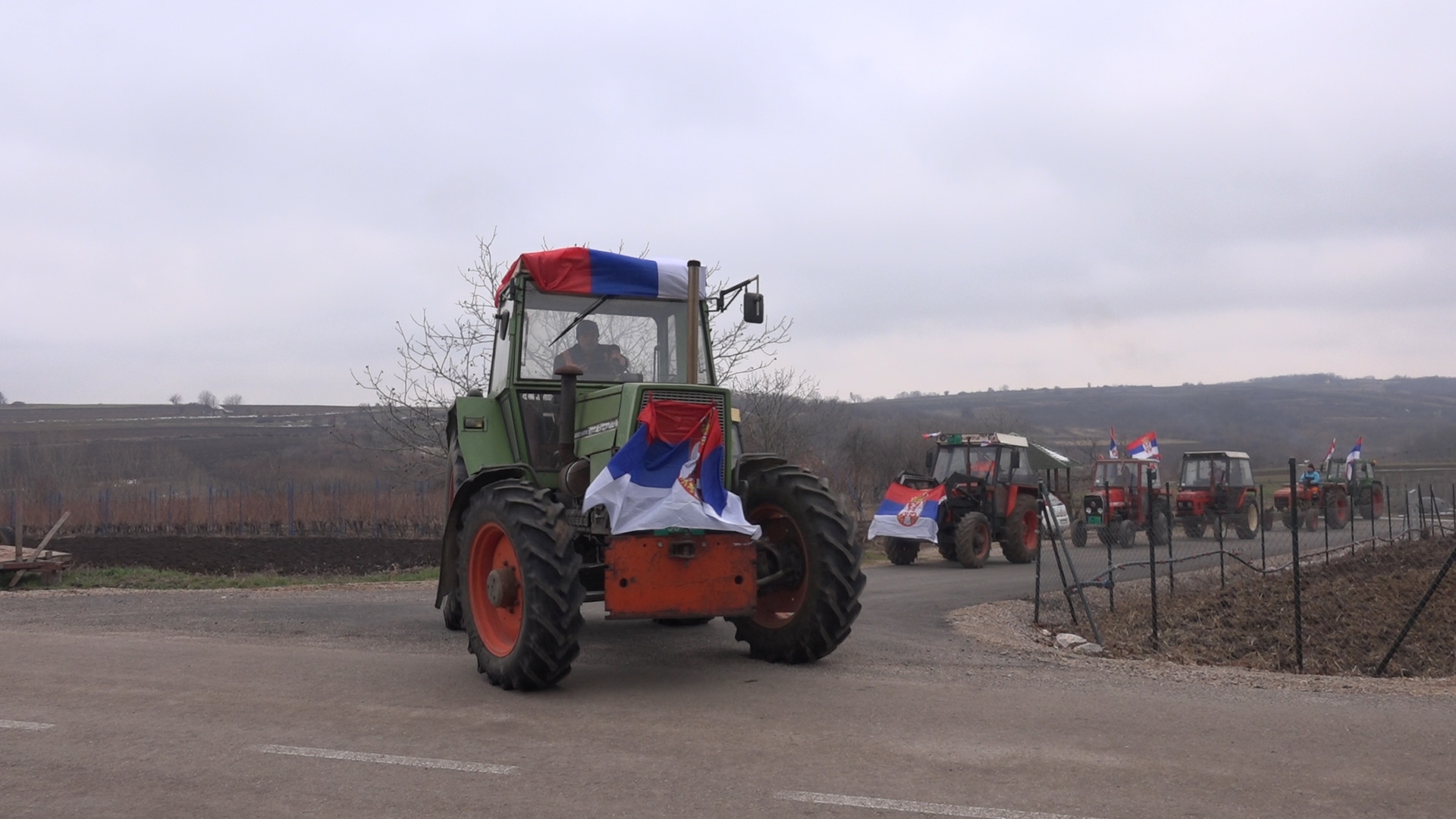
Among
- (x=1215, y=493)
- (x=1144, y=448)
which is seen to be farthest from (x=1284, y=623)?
(x=1215, y=493)

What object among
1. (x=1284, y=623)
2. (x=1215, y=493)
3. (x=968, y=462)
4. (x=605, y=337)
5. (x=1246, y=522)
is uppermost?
(x=605, y=337)

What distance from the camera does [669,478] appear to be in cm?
750

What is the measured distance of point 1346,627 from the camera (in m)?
12.7

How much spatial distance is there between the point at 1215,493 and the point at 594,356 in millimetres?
23498

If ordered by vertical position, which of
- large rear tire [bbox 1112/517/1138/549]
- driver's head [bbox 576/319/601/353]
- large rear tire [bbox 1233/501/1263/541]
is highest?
driver's head [bbox 576/319/601/353]

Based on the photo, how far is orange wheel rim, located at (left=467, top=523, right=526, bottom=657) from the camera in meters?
7.92

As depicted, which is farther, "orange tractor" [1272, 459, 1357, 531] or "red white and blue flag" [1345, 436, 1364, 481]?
"red white and blue flag" [1345, 436, 1364, 481]

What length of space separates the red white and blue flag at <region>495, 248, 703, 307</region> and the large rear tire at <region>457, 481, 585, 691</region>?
170 cm

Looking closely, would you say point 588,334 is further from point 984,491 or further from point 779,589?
point 984,491

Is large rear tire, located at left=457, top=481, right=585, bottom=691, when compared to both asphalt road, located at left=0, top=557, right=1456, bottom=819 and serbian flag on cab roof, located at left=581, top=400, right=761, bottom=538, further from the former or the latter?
serbian flag on cab roof, located at left=581, top=400, right=761, bottom=538

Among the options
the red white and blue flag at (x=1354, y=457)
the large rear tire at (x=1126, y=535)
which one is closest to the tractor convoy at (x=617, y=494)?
the large rear tire at (x=1126, y=535)

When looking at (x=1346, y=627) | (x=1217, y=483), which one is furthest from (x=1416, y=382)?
(x=1346, y=627)

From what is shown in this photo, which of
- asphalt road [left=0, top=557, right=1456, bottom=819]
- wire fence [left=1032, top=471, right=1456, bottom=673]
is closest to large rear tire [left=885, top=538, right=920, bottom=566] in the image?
wire fence [left=1032, top=471, right=1456, bottom=673]

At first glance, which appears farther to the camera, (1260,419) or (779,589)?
(1260,419)
